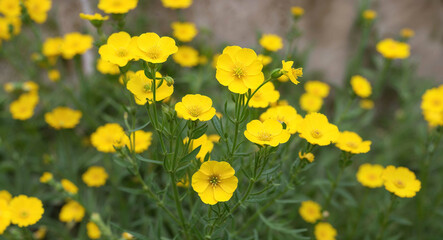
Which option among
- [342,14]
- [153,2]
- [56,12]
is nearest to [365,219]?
[342,14]

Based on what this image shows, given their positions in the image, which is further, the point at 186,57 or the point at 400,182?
the point at 186,57

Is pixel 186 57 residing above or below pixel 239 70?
below

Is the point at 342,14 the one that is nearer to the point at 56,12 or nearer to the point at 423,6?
the point at 423,6

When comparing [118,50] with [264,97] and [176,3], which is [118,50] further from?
[176,3]

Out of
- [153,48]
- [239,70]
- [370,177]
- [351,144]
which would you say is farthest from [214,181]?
[370,177]

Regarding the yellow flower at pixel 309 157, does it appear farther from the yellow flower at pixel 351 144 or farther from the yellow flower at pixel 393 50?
the yellow flower at pixel 393 50

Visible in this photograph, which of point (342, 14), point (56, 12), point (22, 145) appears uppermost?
point (342, 14)

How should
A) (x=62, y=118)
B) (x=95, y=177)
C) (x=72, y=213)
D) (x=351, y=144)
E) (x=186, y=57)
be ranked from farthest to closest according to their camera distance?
1. (x=186, y=57)
2. (x=62, y=118)
3. (x=95, y=177)
4. (x=72, y=213)
5. (x=351, y=144)
